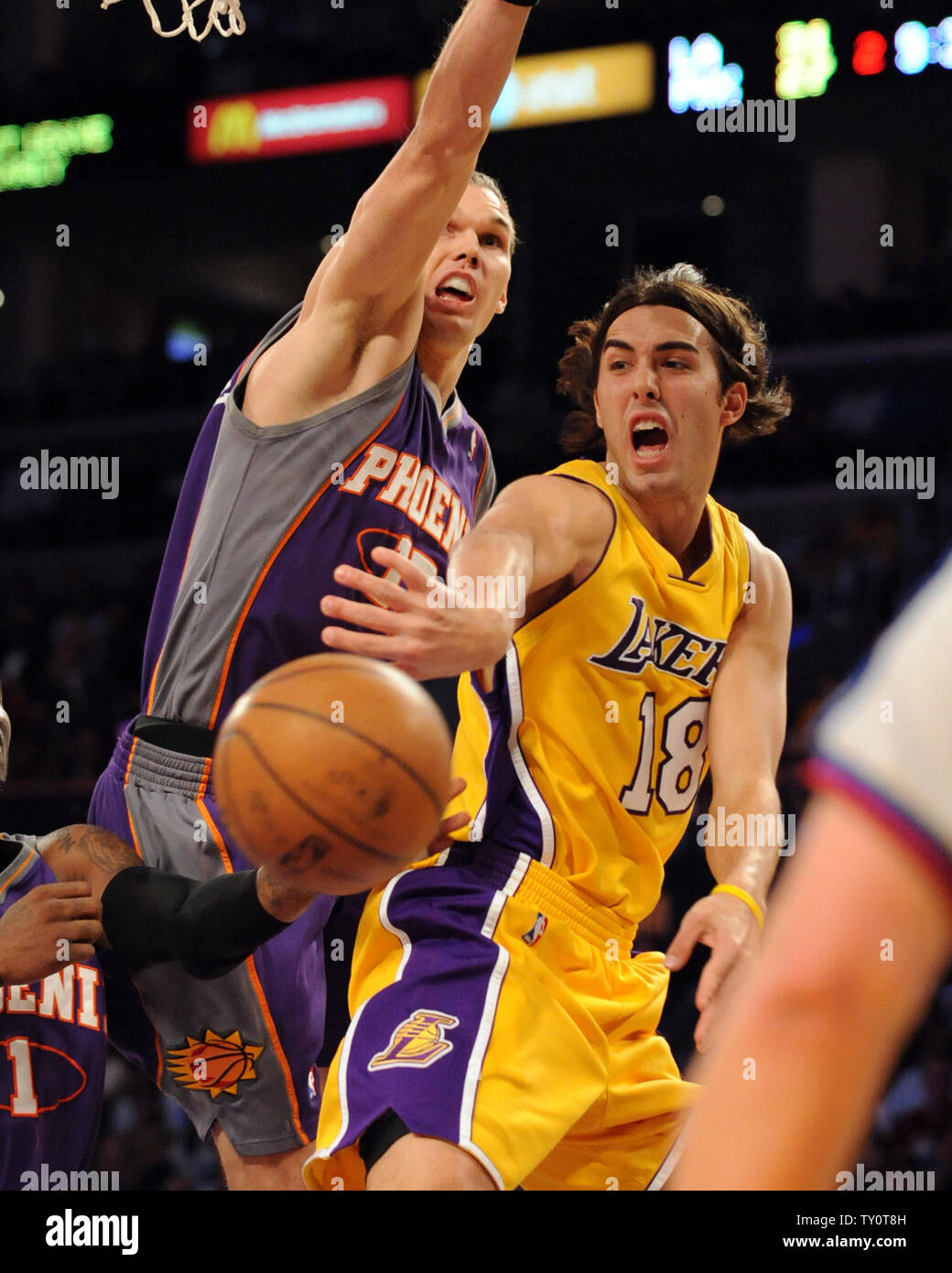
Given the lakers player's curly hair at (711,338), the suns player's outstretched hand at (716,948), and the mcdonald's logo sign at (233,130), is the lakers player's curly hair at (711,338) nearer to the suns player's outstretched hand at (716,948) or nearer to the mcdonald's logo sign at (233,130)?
the suns player's outstretched hand at (716,948)

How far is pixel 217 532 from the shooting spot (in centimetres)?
366

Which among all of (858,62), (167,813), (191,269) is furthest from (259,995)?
(191,269)

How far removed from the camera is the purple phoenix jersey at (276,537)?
A: 3.60 metres

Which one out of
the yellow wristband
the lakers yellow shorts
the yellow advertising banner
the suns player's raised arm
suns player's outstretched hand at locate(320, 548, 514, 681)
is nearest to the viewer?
suns player's outstretched hand at locate(320, 548, 514, 681)

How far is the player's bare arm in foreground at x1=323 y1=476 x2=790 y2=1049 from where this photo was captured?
8.38 ft

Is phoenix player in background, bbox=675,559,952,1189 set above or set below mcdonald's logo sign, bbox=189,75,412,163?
below

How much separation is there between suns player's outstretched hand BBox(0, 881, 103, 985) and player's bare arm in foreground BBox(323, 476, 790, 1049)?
0.95 meters

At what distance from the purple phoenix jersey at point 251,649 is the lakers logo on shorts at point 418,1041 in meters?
0.69

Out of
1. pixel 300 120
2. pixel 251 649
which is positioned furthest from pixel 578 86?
pixel 251 649

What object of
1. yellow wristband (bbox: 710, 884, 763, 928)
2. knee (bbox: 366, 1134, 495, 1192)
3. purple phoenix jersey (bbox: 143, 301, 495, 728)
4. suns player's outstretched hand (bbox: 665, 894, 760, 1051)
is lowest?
knee (bbox: 366, 1134, 495, 1192)

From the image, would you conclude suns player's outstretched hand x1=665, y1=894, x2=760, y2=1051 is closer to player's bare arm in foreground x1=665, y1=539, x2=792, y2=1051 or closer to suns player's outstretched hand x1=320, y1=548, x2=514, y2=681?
player's bare arm in foreground x1=665, y1=539, x2=792, y2=1051

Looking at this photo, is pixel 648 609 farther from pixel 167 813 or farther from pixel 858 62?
pixel 858 62

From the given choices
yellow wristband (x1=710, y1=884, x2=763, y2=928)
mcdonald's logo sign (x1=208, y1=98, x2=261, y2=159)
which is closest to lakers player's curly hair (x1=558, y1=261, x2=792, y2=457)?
yellow wristband (x1=710, y1=884, x2=763, y2=928)

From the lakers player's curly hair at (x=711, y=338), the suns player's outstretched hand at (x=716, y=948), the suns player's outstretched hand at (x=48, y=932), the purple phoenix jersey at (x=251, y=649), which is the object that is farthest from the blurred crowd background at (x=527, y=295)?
the suns player's outstretched hand at (x=716, y=948)
